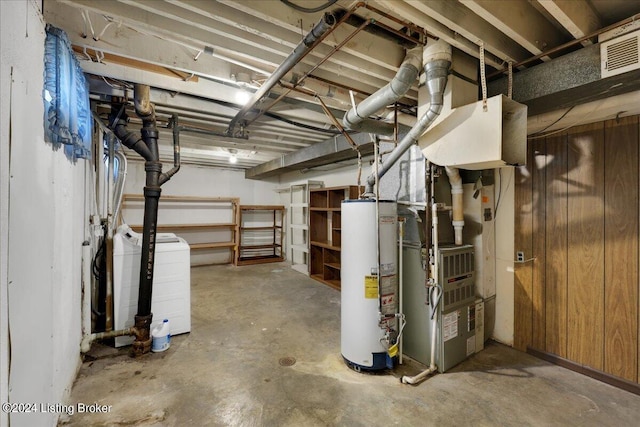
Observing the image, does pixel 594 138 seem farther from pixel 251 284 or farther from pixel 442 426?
pixel 251 284

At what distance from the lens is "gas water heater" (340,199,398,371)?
2.18 meters

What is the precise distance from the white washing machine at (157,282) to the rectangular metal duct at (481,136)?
8.81ft

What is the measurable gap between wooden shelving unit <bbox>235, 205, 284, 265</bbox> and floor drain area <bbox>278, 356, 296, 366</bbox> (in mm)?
4085

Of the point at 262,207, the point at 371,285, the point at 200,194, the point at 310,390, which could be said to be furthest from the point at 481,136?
the point at 200,194

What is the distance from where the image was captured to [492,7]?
4.34ft

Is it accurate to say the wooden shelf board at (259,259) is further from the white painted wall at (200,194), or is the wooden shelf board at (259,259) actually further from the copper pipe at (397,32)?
the copper pipe at (397,32)

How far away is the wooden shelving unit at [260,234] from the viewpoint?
648 centimetres

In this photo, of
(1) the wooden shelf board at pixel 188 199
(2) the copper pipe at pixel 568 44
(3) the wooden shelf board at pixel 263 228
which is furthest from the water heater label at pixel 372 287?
(1) the wooden shelf board at pixel 188 199

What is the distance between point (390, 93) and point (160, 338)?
288cm

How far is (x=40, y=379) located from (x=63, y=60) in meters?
1.61

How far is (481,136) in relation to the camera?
Result: 1.63 metres

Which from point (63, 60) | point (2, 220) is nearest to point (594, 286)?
point (2, 220)

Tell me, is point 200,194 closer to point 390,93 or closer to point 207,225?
point 207,225

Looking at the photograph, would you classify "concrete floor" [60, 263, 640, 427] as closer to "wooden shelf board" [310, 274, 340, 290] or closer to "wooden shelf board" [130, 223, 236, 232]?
"wooden shelf board" [310, 274, 340, 290]
